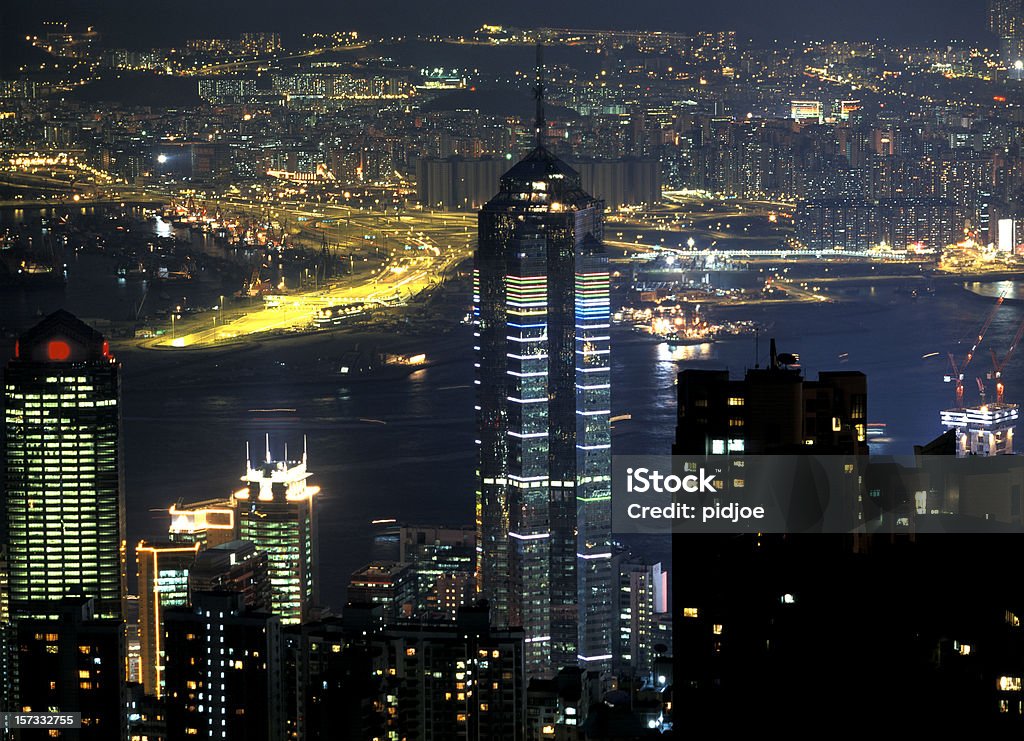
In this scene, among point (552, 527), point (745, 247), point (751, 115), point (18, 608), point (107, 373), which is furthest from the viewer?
point (745, 247)

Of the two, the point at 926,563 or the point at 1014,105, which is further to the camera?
the point at 1014,105

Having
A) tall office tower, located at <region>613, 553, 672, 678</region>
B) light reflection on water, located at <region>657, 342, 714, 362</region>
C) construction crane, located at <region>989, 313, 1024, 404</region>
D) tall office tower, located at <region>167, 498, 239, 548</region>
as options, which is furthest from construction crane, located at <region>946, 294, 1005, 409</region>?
tall office tower, located at <region>167, 498, 239, 548</region>

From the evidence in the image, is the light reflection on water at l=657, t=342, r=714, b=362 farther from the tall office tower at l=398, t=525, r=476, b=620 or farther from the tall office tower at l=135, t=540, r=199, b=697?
the tall office tower at l=135, t=540, r=199, b=697

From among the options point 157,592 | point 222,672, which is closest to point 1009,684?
point 222,672

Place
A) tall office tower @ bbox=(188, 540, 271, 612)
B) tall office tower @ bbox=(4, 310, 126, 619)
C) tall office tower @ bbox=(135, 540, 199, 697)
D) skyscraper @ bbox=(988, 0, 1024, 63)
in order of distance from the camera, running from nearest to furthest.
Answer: tall office tower @ bbox=(135, 540, 199, 697), tall office tower @ bbox=(188, 540, 271, 612), tall office tower @ bbox=(4, 310, 126, 619), skyscraper @ bbox=(988, 0, 1024, 63)

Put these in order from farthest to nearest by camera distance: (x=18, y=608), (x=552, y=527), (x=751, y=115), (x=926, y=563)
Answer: (x=751, y=115), (x=552, y=527), (x=18, y=608), (x=926, y=563)

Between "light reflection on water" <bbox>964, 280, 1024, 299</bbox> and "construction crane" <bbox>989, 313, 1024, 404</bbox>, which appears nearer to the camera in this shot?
"construction crane" <bbox>989, 313, 1024, 404</bbox>

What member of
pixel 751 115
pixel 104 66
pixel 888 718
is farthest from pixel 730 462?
pixel 751 115

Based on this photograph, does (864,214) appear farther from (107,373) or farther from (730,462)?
(730,462)
